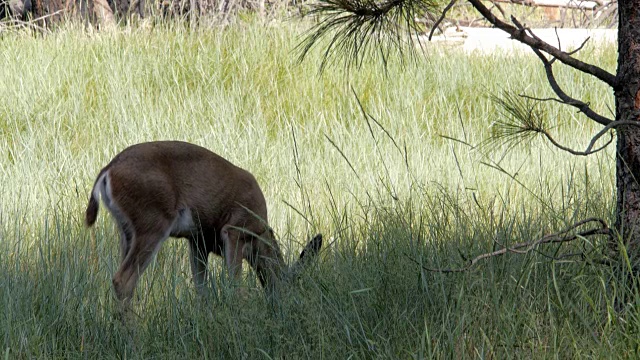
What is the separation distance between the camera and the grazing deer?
4.04 meters

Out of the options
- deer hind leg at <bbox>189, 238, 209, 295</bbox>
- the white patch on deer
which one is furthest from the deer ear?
the white patch on deer

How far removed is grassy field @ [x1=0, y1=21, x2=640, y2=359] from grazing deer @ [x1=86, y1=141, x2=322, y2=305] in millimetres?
127

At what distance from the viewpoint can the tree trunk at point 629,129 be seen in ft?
9.87

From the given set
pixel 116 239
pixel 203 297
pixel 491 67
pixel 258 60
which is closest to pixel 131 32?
pixel 258 60

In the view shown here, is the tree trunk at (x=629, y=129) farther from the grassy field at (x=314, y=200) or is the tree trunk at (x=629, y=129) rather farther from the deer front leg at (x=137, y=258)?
the deer front leg at (x=137, y=258)

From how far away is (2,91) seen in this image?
7.35 meters

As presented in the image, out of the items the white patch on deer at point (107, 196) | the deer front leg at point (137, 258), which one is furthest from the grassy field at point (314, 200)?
the white patch on deer at point (107, 196)

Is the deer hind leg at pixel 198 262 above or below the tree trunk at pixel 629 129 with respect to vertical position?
below

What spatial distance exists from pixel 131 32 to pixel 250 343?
629 centimetres

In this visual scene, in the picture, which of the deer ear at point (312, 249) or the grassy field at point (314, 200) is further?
the deer ear at point (312, 249)

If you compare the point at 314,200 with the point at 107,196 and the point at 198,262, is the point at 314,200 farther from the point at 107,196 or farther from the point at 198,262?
the point at 107,196

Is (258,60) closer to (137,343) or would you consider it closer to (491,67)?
(491,67)

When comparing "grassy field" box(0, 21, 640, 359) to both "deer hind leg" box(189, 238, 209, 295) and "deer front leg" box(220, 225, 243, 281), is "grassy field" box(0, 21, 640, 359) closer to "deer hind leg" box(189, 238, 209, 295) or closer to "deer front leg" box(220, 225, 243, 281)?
"deer hind leg" box(189, 238, 209, 295)

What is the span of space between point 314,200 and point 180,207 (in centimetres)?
108
